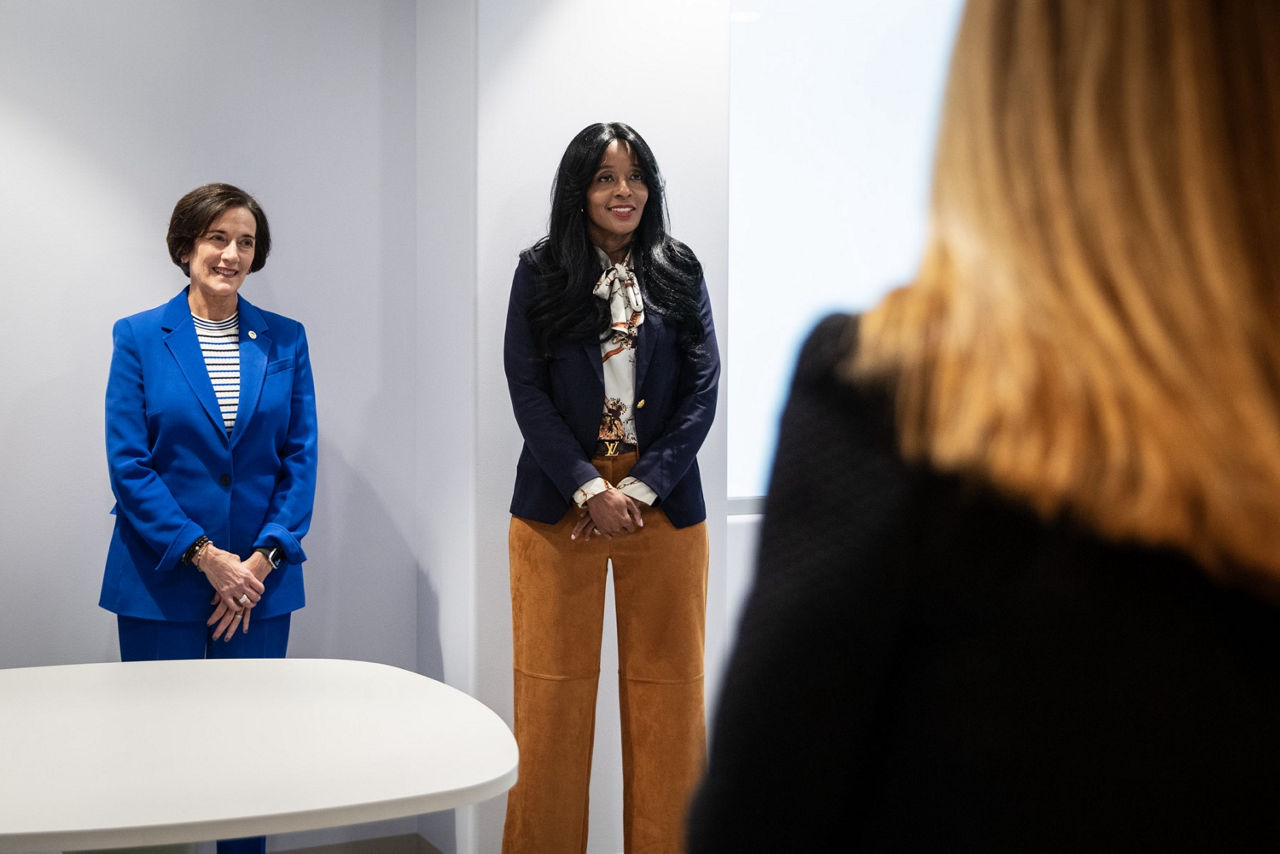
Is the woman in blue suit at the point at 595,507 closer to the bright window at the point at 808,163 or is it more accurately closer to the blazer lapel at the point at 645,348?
the blazer lapel at the point at 645,348

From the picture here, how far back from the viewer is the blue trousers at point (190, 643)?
9.98ft

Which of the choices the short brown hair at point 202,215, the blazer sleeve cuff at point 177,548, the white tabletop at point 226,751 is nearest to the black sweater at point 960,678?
the white tabletop at point 226,751

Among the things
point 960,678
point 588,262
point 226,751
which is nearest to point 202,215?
point 588,262

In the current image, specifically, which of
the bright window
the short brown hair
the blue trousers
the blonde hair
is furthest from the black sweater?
the bright window

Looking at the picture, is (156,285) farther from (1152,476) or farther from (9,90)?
(1152,476)

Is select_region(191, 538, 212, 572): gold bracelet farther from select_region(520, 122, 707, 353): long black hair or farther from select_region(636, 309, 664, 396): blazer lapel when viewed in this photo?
select_region(636, 309, 664, 396): blazer lapel

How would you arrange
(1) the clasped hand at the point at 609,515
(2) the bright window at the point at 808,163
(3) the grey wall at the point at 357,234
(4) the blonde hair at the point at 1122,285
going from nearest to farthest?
(4) the blonde hair at the point at 1122,285, (1) the clasped hand at the point at 609,515, (3) the grey wall at the point at 357,234, (2) the bright window at the point at 808,163

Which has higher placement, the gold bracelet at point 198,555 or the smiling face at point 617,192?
the smiling face at point 617,192

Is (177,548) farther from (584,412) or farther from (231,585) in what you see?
(584,412)

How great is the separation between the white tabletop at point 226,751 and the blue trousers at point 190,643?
0.79m

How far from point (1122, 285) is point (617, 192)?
2.67 m

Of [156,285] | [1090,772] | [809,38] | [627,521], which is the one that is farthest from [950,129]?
[809,38]

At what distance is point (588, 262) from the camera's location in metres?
3.11

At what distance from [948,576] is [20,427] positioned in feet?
11.3
